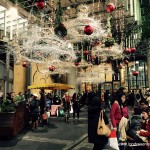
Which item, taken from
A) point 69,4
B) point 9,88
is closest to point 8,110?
point 9,88

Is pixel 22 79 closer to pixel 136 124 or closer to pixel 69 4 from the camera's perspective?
pixel 69 4

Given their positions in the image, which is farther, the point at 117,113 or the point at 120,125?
the point at 117,113

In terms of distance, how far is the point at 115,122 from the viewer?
8078 mm

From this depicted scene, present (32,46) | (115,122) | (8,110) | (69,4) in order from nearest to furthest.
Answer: (115,122), (8,110), (32,46), (69,4)

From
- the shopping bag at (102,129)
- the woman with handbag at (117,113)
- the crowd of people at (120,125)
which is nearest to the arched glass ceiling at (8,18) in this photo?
the woman with handbag at (117,113)

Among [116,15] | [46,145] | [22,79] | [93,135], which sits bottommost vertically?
[46,145]

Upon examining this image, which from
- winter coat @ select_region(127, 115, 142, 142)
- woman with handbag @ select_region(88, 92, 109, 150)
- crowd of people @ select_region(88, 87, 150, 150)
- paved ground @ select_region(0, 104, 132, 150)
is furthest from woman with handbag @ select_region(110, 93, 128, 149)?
paved ground @ select_region(0, 104, 132, 150)

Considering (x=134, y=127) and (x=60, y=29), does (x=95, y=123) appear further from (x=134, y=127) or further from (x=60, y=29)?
(x=60, y=29)

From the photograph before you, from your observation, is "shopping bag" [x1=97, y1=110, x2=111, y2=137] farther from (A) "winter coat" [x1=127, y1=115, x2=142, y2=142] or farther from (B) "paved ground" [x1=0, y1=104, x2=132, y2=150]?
(B) "paved ground" [x1=0, y1=104, x2=132, y2=150]

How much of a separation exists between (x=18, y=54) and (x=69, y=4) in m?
10.9

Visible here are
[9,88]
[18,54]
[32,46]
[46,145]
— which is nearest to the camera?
[46,145]

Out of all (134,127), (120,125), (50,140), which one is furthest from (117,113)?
(50,140)

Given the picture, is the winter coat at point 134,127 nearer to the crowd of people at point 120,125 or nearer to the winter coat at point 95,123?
the crowd of people at point 120,125

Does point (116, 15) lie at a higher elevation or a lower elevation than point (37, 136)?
higher
